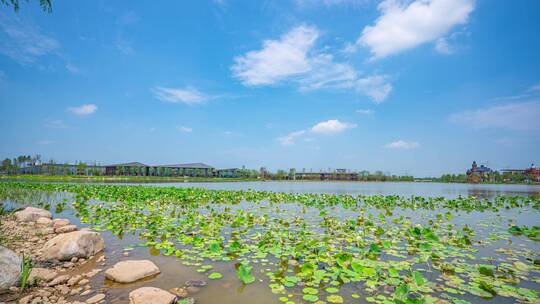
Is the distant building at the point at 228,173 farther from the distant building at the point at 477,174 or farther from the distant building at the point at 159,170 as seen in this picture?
the distant building at the point at 477,174

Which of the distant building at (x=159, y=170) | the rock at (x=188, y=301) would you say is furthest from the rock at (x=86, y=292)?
the distant building at (x=159, y=170)

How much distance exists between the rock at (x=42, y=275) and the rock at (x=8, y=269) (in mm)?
258

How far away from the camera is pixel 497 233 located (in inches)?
293

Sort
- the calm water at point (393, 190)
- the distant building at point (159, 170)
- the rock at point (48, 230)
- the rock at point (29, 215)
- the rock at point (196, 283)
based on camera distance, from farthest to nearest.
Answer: the distant building at point (159, 170)
the calm water at point (393, 190)
the rock at point (29, 215)
the rock at point (48, 230)
the rock at point (196, 283)

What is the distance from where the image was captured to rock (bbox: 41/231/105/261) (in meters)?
4.84

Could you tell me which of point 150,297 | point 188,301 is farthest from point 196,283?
point 150,297

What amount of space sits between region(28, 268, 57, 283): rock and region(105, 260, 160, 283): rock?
32.1 inches

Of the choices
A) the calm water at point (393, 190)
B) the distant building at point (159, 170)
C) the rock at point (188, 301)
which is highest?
the distant building at point (159, 170)

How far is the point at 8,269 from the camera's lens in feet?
11.6

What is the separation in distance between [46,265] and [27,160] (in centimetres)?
7756

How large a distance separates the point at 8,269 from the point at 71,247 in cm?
142

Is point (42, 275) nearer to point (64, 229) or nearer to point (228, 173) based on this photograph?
point (64, 229)

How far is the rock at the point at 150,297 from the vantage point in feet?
10.2

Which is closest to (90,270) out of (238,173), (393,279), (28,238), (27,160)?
(28,238)
